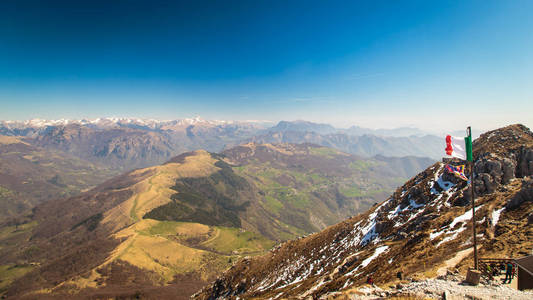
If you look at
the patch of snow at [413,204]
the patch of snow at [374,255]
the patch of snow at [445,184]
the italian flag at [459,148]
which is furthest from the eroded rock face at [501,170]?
the italian flag at [459,148]

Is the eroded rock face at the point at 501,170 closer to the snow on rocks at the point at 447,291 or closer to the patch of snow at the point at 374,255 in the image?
the patch of snow at the point at 374,255

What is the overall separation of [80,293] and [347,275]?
24160 cm

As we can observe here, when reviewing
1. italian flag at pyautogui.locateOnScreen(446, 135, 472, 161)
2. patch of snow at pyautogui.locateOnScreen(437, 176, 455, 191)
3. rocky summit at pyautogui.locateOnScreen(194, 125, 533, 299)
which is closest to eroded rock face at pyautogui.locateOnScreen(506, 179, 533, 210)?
rocky summit at pyautogui.locateOnScreen(194, 125, 533, 299)

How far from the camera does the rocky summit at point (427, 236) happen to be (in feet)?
97.3

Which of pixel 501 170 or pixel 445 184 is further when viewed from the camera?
pixel 445 184

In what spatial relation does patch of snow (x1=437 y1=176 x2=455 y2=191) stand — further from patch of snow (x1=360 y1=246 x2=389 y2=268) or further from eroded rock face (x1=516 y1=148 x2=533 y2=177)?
patch of snow (x1=360 y1=246 x2=389 y2=268)

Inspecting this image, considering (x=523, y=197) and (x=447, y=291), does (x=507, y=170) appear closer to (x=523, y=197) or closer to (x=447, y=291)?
(x=523, y=197)

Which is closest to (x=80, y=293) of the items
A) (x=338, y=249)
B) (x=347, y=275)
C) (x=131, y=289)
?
(x=131, y=289)

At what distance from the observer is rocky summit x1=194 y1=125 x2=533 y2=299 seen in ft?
97.3

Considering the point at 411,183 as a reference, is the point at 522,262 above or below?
above

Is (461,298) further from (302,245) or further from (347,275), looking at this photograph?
(302,245)

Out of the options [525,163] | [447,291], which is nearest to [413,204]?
[525,163]

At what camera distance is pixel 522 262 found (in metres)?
20.1

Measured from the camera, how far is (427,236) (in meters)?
39.7
